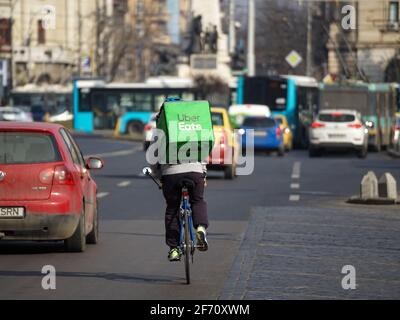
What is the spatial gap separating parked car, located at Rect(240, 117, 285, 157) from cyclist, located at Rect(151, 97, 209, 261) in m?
35.8

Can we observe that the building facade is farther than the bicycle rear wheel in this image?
Yes

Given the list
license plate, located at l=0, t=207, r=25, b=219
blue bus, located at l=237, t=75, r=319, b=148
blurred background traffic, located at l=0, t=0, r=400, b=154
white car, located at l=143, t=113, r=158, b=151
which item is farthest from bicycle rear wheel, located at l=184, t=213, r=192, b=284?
blue bus, located at l=237, t=75, r=319, b=148

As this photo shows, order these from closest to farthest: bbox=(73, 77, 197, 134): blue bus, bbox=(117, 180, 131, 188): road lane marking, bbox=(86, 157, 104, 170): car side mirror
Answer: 1. bbox=(86, 157, 104, 170): car side mirror
2. bbox=(117, 180, 131, 188): road lane marking
3. bbox=(73, 77, 197, 134): blue bus

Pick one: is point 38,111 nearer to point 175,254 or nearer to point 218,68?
point 218,68

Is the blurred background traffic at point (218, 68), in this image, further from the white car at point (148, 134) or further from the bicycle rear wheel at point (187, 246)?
the bicycle rear wheel at point (187, 246)

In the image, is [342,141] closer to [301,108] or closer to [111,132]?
[301,108]

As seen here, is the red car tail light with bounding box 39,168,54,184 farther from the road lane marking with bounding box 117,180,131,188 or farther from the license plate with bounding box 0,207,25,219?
the road lane marking with bounding box 117,180,131,188

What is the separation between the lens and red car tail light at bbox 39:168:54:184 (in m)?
15.1

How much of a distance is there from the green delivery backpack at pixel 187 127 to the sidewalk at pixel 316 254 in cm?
120

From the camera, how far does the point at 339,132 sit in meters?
47.6

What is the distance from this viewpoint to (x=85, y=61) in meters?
95.5

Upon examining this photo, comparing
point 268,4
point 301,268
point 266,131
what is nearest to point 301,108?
point 266,131

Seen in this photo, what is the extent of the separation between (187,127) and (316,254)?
3158mm
